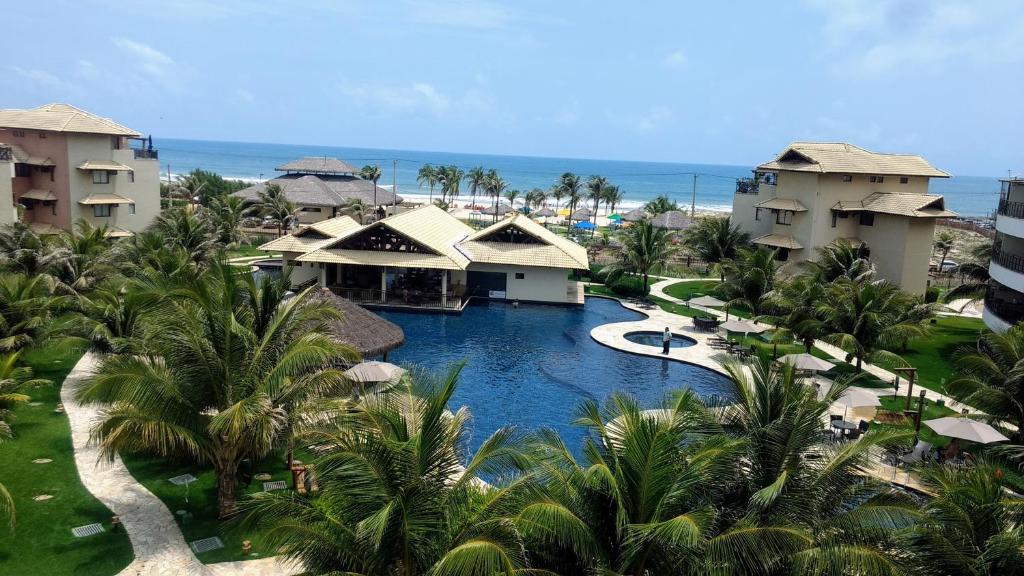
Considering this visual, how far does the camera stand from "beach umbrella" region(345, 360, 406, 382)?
20.1m

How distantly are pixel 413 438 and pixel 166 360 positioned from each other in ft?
22.0

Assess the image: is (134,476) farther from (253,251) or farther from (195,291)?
(253,251)

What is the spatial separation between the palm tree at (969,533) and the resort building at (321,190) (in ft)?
167

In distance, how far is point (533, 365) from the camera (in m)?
27.8

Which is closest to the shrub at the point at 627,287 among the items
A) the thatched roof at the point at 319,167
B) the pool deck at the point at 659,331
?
the pool deck at the point at 659,331

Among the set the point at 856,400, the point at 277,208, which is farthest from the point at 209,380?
the point at 277,208

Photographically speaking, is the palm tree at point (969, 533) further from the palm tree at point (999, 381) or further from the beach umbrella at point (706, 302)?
the beach umbrella at point (706, 302)

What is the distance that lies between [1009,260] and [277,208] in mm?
41489

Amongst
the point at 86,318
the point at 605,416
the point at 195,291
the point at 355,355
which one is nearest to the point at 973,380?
the point at 605,416

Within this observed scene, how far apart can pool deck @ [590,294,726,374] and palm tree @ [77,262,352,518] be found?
1727 cm

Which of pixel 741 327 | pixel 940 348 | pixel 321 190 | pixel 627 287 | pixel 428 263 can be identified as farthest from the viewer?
pixel 321 190

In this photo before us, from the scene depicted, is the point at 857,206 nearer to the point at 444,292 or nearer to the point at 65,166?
the point at 444,292

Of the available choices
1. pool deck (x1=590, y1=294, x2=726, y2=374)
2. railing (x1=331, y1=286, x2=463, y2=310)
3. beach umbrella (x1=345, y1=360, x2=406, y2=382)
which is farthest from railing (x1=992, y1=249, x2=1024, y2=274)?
beach umbrella (x1=345, y1=360, x2=406, y2=382)

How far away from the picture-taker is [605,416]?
10508 mm
